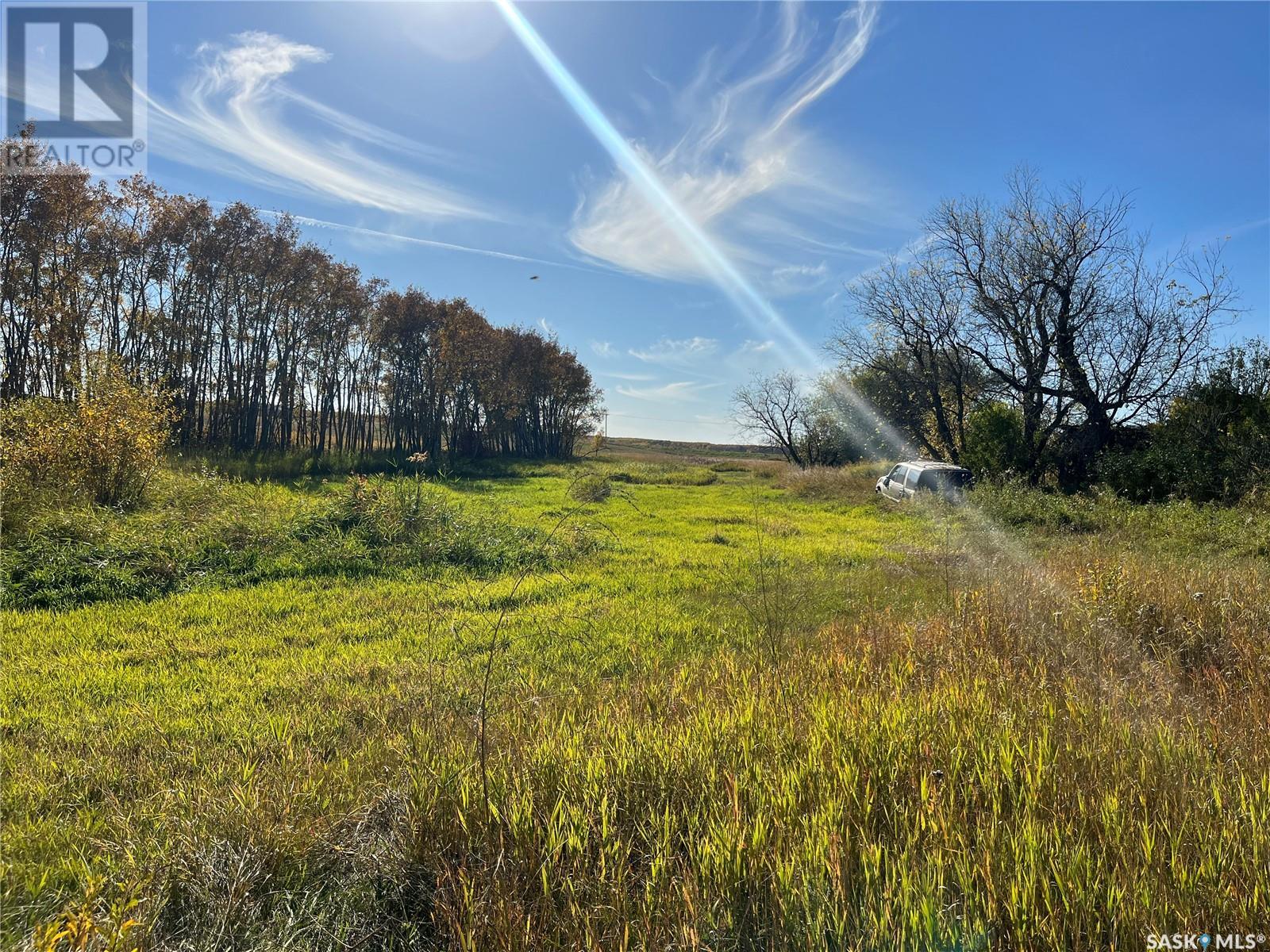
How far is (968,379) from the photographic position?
27781 millimetres

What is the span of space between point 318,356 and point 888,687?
39.8m

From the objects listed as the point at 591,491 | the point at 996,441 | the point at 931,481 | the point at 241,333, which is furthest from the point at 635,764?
the point at 241,333

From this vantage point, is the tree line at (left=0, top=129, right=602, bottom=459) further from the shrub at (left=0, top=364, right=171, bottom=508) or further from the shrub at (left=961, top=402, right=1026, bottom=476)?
the shrub at (left=961, top=402, right=1026, bottom=476)

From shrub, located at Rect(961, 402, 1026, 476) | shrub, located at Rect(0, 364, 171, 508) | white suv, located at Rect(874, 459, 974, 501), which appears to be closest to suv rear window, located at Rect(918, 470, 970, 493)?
white suv, located at Rect(874, 459, 974, 501)

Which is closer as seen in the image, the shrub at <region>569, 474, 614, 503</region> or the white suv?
the white suv

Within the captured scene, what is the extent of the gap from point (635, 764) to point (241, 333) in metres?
36.3

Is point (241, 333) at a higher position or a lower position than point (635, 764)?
higher

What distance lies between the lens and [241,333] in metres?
30.4

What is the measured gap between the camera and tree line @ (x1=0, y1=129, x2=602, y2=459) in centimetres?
2052

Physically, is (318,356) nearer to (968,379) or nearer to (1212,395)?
(968,379)

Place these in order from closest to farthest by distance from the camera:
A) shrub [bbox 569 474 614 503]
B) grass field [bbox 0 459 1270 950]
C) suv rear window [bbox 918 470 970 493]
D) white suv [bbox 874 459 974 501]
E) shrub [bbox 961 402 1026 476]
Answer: grass field [bbox 0 459 1270 950], white suv [bbox 874 459 974 501], suv rear window [bbox 918 470 970 493], shrub [bbox 569 474 614 503], shrub [bbox 961 402 1026 476]

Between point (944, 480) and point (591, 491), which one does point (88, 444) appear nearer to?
point (591, 491)

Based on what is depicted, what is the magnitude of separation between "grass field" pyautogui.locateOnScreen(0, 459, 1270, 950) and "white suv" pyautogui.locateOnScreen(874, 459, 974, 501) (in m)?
9.72

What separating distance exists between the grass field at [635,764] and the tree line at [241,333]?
10495 millimetres
